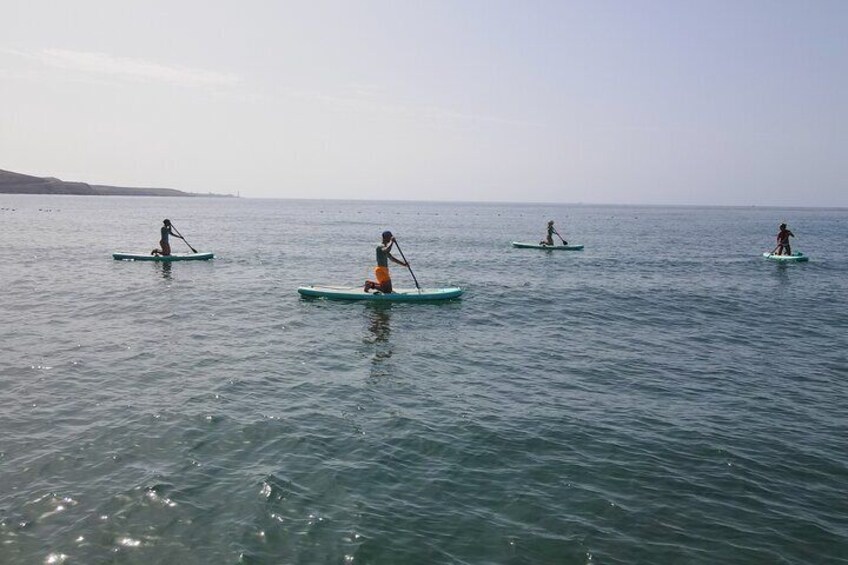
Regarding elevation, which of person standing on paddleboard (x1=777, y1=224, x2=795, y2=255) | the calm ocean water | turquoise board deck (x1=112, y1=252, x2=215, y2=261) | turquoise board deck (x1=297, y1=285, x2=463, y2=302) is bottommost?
the calm ocean water

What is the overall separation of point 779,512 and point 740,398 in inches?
228

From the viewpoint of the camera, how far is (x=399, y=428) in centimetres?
1266

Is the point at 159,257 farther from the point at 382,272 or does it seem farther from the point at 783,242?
the point at 783,242

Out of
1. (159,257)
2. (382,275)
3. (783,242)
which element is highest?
(783,242)

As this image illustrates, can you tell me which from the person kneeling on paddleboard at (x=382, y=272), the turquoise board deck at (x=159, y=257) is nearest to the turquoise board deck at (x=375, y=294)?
the person kneeling on paddleboard at (x=382, y=272)

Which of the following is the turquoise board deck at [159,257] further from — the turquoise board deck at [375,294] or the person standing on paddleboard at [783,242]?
the person standing on paddleboard at [783,242]

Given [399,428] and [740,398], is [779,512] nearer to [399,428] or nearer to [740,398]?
[740,398]

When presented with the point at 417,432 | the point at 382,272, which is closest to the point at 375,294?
the point at 382,272

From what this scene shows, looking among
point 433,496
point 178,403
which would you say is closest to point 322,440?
point 433,496

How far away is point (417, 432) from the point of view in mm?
12438

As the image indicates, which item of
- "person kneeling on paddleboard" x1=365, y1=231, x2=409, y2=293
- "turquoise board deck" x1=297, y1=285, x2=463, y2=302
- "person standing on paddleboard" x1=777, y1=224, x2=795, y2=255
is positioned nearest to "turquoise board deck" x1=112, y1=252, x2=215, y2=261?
Result: "turquoise board deck" x1=297, y1=285, x2=463, y2=302

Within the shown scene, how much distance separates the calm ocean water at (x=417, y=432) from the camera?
8.72 m

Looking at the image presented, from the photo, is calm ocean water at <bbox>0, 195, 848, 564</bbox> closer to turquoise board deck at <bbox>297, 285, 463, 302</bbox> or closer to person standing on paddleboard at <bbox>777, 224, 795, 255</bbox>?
turquoise board deck at <bbox>297, 285, 463, 302</bbox>

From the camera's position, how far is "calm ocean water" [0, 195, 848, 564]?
8719 mm
